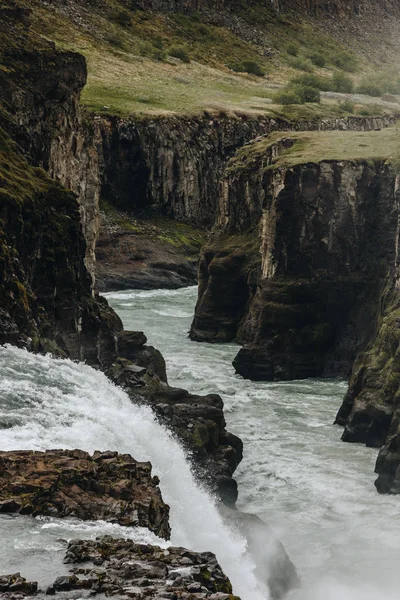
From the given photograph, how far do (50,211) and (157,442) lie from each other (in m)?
16.2

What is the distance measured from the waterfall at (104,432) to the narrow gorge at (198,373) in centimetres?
13

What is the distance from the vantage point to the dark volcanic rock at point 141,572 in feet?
73.4

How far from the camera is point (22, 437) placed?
34.5 m

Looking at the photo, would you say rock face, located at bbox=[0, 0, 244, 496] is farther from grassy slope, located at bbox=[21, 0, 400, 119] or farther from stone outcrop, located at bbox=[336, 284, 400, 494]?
grassy slope, located at bbox=[21, 0, 400, 119]

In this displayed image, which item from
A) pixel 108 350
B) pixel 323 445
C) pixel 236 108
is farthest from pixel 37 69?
pixel 236 108

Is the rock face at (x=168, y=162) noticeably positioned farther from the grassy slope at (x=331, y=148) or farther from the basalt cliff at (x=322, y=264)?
the basalt cliff at (x=322, y=264)

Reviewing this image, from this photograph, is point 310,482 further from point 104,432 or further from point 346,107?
point 346,107

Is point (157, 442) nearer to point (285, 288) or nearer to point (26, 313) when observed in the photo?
point (26, 313)

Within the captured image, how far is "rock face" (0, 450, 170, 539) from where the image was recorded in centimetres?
2828

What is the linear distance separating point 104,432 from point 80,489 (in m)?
8.67

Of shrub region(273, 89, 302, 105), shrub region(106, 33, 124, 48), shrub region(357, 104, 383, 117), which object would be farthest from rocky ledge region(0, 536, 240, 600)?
shrub region(106, 33, 124, 48)

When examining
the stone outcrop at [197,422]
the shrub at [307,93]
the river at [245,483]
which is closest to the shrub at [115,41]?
the shrub at [307,93]

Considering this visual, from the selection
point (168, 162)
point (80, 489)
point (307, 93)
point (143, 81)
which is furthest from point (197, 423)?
point (307, 93)

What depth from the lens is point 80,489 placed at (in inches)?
1148
